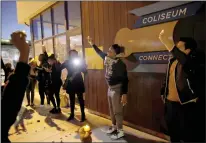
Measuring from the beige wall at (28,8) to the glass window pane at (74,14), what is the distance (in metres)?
0.66

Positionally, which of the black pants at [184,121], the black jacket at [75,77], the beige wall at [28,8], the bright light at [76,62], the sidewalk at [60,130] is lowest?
the sidewalk at [60,130]

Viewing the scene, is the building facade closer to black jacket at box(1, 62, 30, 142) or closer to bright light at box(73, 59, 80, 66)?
bright light at box(73, 59, 80, 66)

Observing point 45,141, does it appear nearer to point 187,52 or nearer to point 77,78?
point 77,78

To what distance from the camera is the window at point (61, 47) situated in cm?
444

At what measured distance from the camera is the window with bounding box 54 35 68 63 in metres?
4.44

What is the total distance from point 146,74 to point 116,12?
113 centimetres

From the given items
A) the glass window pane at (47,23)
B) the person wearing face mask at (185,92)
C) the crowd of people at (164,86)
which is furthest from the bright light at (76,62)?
the glass window pane at (47,23)

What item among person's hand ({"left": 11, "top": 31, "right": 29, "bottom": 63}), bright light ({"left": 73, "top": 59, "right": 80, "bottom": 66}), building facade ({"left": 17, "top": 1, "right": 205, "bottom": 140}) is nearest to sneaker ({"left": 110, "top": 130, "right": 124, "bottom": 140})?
building facade ({"left": 17, "top": 1, "right": 205, "bottom": 140})

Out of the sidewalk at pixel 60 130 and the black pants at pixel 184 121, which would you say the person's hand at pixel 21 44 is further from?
the sidewalk at pixel 60 130

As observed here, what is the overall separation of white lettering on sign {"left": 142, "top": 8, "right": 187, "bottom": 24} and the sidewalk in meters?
1.59

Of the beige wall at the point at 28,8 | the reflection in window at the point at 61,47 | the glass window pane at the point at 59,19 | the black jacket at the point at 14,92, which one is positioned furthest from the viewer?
the beige wall at the point at 28,8

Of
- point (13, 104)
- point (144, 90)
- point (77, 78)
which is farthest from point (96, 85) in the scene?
point (13, 104)

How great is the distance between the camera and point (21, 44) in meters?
0.72

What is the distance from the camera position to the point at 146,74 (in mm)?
2377
